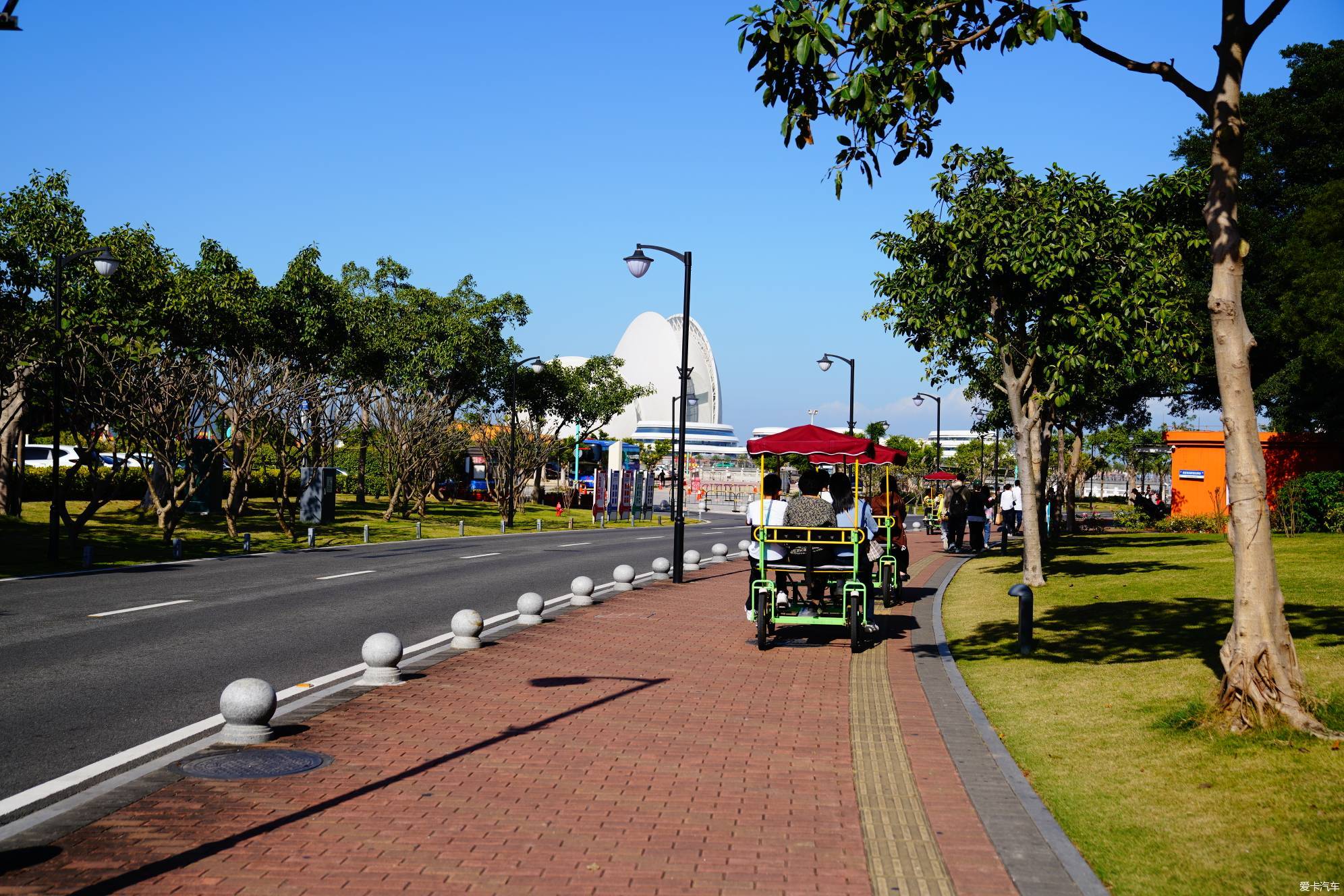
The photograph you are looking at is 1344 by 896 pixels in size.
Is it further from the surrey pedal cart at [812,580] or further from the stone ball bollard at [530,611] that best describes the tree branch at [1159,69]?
the stone ball bollard at [530,611]

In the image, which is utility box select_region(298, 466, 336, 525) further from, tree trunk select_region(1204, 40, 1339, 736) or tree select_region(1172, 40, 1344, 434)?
tree trunk select_region(1204, 40, 1339, 736)

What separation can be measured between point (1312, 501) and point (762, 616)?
23.5 meters

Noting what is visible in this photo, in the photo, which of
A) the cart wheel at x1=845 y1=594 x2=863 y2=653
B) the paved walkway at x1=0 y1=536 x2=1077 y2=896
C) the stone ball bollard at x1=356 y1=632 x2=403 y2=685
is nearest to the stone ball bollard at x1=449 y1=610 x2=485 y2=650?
the paved walkway at x1=0 y1=536 x2=1077 y2=896

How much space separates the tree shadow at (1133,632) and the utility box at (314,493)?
29021 mm

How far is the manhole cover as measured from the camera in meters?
7.05

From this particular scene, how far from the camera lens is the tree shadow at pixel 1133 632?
1188 cm

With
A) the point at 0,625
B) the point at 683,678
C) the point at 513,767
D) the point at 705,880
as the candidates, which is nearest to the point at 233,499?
the point at 0,625

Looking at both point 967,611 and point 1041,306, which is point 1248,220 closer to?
point 1041,306

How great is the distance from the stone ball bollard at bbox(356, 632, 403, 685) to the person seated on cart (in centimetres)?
558

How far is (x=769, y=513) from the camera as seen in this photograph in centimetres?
1434

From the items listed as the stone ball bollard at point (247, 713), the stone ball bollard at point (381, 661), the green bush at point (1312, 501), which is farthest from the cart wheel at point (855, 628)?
the green bush at point (1312, 501)

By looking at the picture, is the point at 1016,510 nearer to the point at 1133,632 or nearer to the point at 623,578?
the point at 623,578

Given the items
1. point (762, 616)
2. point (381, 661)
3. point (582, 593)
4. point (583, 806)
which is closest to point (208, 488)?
point (582, 593)

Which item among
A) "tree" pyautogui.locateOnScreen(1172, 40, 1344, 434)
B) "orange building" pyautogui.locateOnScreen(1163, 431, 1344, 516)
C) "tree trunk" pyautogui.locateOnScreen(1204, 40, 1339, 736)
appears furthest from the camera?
"orange building" pyautogui.locateOnScreen(1163, 431, 1344, 516)
